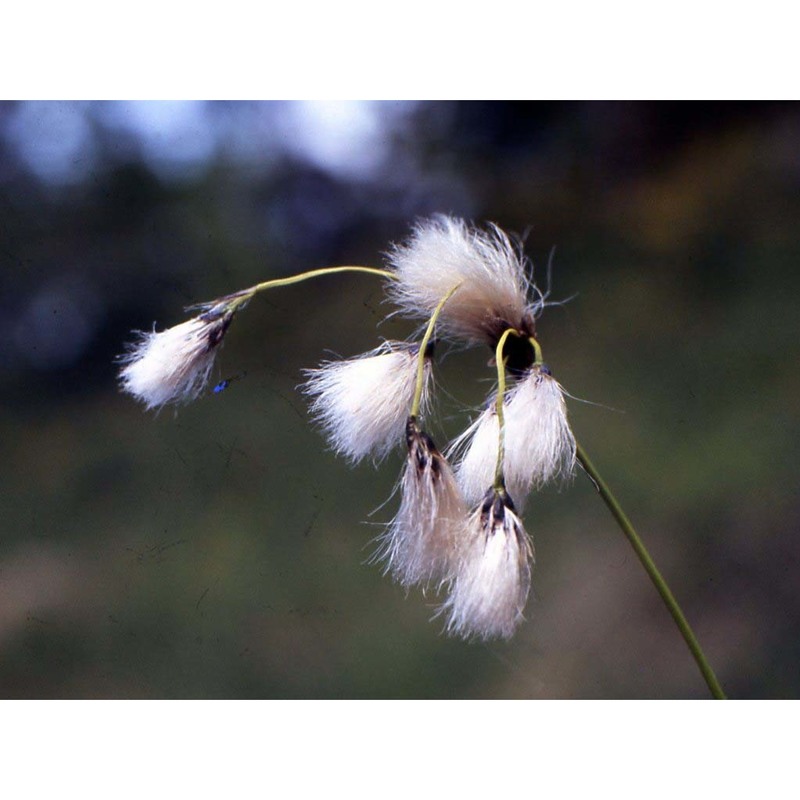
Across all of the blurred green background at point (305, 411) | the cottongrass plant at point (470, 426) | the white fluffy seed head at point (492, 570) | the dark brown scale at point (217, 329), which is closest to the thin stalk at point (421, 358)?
the cottongrass plant at point (470, 426)

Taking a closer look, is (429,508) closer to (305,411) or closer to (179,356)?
(179,356)

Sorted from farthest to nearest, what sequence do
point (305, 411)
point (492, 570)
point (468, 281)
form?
point (305, 411) < point (468, 281) < point (492, 570)

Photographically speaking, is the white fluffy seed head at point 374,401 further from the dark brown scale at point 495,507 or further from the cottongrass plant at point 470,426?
the dark brown scale at point 495,507

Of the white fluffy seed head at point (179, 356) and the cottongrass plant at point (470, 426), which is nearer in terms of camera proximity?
the cottongrass plant at point (470, 426)

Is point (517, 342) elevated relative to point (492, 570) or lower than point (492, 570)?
elevated

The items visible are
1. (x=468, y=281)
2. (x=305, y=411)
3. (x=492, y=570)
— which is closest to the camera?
(x=492, y=570)

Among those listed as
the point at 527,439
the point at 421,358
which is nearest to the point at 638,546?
the point at 527,439
